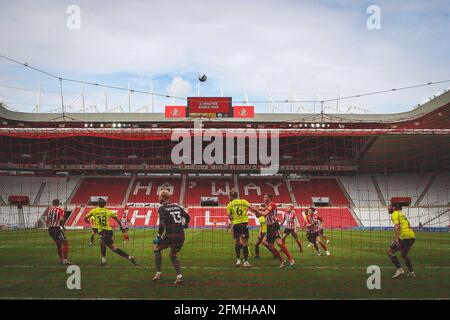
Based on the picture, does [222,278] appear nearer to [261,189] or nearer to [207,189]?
[207,189]

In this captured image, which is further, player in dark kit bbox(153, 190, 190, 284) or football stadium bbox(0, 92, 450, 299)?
football stadium bbox(0, 92, 450, 299)

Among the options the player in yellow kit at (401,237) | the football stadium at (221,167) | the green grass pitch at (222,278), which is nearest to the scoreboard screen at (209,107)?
the football stadium at (221,167)

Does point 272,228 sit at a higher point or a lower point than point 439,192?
higher

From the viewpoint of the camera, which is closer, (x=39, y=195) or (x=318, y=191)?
(x=39, y=195)

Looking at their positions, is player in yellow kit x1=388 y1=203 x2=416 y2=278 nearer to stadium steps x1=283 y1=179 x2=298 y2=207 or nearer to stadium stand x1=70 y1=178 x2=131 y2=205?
stadium steps x1=283 y1=179 x2=298 y2=207

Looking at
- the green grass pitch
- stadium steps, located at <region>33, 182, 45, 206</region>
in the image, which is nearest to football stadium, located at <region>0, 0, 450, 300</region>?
→ stadium steps, located at <region>33, 182, 45, 206</region>

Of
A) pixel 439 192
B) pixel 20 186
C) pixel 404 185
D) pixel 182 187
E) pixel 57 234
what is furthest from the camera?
pixel 182 187

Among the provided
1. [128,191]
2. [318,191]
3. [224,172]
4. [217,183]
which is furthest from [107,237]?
[224,172]

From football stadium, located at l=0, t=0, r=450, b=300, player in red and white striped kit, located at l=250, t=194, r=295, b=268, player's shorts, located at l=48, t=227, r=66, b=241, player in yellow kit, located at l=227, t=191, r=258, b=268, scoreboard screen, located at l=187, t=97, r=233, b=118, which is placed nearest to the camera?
player in red and white striped kit, located at l=250, t=194, r=295, b=268

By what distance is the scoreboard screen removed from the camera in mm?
43594

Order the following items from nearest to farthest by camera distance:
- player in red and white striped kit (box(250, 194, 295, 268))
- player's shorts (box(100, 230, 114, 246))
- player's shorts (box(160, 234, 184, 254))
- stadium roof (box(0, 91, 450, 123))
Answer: player's shorts (box(160, 234, 184, 254))
player's shorts (box(100, 230, 114, 246))
player in red and white striped kit (box(250, 194, 295, 268))
stadium roof (box(0, 91, 450, 123))

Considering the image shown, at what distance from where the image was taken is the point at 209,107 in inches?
1729
